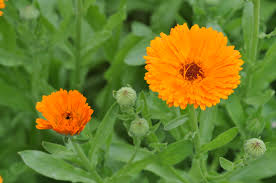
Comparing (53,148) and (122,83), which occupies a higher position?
(122,83)

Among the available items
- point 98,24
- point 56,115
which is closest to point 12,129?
point 98,24

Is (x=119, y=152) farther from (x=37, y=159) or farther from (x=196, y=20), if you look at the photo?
(x=196, y=20)

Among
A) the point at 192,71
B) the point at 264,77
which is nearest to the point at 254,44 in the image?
the point at 264,77

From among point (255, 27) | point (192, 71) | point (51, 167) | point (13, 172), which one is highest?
point (255, 27)

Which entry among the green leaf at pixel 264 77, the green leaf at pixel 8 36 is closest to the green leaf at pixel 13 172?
the green leaf at pixel 8 36

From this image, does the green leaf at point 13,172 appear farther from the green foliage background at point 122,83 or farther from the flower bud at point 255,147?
the flower bud at point 255,147

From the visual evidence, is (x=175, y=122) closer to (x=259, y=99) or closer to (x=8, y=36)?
(x=259, y=99)

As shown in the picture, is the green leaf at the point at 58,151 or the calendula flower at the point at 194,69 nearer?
the calendula flower at the point at 194,69
